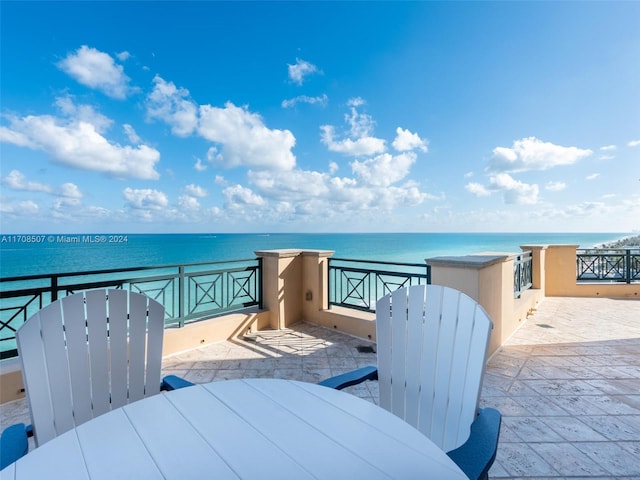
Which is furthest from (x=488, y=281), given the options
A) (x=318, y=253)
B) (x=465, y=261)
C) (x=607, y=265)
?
(x=607, y=265)

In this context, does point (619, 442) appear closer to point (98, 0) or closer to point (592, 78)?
point (592, 78)

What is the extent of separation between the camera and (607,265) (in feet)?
20.0

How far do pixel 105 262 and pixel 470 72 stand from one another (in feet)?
101

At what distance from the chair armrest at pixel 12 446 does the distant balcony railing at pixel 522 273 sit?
501cm

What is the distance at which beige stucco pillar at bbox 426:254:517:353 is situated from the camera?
2.84 meters

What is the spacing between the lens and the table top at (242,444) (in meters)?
0.69

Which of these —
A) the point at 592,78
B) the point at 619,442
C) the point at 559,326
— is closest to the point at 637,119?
the point at 592,78

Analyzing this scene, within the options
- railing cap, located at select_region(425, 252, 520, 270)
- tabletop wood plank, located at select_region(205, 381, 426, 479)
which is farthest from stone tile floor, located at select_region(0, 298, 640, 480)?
tabletop wood plank, located at select_region(205, 381, 426, 479)

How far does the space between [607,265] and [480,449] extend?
7.67 m

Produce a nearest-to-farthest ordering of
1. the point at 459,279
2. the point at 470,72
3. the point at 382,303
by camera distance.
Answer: the point at 382,303 → the point at 459,279 → the point at 470,72

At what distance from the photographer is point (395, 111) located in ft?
29.1

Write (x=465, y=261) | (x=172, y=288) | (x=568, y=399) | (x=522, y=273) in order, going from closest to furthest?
(x=568, y=399)
(x=465, y=261)
(x=172, y=288)
(x=522, y=273)

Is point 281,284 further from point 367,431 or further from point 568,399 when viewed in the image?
point 367,431

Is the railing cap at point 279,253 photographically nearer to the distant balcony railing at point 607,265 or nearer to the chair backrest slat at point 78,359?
the chair backrest slat at point 78,359
